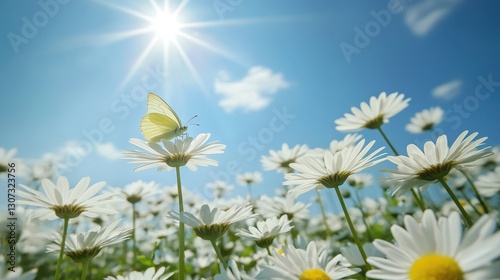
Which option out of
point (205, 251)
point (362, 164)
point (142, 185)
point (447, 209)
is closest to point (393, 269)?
point (362, 164)

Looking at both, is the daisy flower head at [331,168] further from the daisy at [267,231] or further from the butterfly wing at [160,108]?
the butterfly wing at [160,108]

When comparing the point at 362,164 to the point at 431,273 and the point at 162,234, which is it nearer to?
the point at 431,273

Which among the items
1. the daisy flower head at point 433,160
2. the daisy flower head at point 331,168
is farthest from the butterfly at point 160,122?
the daisy flower head at point 433,160

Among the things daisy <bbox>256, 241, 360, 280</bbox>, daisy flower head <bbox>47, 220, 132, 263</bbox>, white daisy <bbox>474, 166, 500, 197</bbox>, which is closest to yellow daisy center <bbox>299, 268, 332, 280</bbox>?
daisy <bbox>256, 241, 360, 280</bbox>

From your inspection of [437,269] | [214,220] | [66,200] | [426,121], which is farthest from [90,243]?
[426,121]

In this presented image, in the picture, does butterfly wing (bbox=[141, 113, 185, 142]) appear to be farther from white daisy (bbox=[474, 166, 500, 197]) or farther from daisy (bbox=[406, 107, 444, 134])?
daisy (bbox=[406, 107, 444, 134])

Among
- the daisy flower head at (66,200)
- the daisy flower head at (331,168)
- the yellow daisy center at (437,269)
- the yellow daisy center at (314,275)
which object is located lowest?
the yellow daisy center at (437,269)
